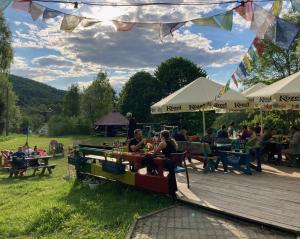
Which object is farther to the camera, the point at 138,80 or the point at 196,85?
the point at 138,80

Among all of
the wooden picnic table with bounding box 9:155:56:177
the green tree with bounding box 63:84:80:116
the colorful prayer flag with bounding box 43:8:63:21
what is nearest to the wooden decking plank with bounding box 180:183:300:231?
the colorful prayer flag with bounding box 43:8:63:21

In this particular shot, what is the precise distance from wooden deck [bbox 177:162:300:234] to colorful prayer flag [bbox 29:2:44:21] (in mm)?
5192

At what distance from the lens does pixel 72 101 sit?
7500cm

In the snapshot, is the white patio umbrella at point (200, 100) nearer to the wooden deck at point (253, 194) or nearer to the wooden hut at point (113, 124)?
the wooden deck at point (253, 194)

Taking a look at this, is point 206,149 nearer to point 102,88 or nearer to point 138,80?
point 138,80

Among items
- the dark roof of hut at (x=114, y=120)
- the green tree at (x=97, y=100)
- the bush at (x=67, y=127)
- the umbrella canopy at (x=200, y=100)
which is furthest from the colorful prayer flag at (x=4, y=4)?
the green tree at (x=97, y=100)

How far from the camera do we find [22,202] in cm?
909

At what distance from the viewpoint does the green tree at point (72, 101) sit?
245ft

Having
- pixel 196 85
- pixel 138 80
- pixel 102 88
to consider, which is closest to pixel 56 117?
pixel 102 88

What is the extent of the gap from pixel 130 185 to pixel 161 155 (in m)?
1.36

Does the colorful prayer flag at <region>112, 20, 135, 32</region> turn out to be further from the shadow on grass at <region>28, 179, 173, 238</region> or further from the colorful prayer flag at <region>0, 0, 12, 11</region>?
the shadow on grass at <region>28, 179, 173, 238</region>

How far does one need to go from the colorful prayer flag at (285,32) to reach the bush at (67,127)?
160 ft

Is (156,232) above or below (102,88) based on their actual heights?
below

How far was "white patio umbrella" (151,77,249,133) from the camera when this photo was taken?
11.5m
